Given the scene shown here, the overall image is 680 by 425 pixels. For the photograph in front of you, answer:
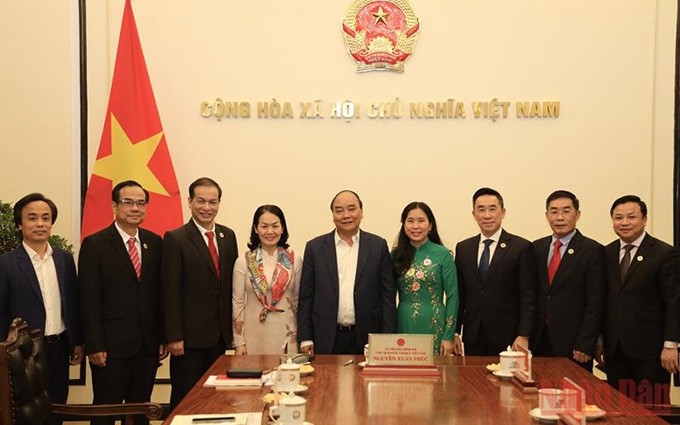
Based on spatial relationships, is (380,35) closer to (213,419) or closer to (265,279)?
(265,279)

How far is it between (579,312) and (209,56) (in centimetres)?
322

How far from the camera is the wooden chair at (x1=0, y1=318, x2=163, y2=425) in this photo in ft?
8.68

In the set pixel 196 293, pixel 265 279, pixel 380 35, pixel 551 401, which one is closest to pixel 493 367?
pixel 551 401

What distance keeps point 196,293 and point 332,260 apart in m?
0.79

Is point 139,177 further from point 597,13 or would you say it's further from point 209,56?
point 597,13

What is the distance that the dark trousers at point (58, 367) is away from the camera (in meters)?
3.89

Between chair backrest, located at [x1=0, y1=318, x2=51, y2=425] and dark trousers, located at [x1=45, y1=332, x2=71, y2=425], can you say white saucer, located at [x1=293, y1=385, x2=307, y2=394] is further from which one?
dark trousers, located at [x1=45, y1=332, x2=71, y2=425]

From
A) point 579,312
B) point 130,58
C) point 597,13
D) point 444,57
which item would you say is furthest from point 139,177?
point 597,13

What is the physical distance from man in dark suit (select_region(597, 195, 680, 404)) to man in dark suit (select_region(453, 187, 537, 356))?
0.47 m

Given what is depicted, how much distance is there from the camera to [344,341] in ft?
13.9

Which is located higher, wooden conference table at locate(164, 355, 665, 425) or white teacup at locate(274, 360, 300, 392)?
white teacup at locate(274, 360, 300, 392)

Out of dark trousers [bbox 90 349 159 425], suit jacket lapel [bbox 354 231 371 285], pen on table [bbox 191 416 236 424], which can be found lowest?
dark trousers [bbox 90 349 159 425]

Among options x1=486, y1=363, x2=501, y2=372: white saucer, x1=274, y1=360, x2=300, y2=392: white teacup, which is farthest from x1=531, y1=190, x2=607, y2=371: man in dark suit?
x1=274, y1=360, x2=300, y2=392: white teacup

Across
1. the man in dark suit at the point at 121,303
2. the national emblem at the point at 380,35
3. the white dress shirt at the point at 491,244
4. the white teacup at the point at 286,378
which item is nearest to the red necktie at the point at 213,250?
the man in dark suit at the point at 121,303
